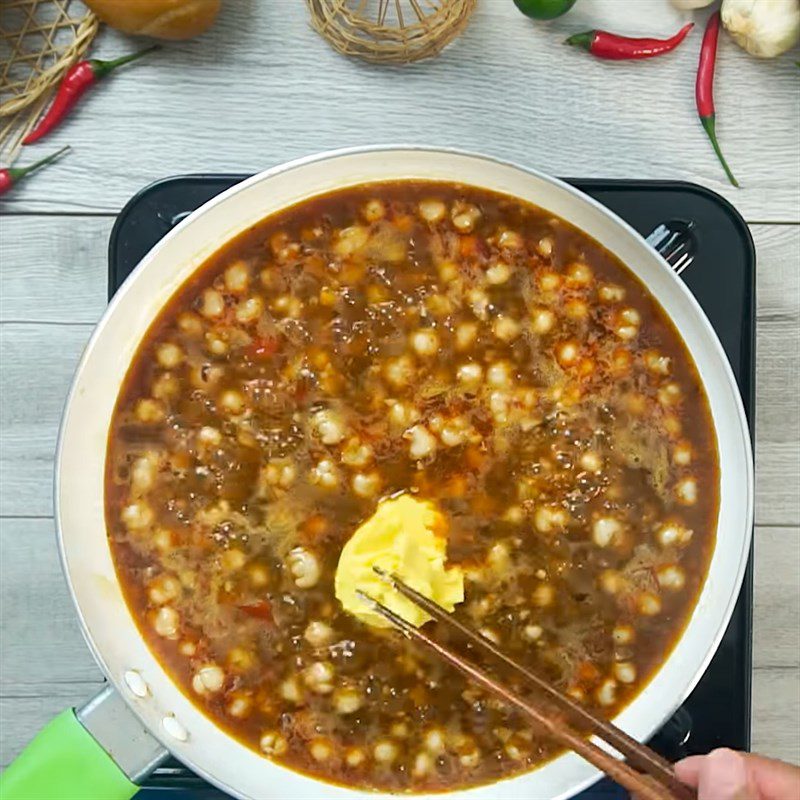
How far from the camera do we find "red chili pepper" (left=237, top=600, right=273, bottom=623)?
4.73ft

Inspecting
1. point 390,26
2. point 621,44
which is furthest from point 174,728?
point 621,44

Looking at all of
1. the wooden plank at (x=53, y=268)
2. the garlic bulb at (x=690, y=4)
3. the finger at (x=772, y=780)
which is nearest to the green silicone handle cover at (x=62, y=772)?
the wooden plank at (x=53, y=268)

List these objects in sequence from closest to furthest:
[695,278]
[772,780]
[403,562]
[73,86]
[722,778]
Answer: [722,778]
[772,780]
[403,562]
[695,278]
[73,86]

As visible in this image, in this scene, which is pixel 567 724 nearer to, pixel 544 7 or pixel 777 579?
pixel 777 579

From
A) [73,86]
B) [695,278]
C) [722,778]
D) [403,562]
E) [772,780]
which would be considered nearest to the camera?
[722,778]

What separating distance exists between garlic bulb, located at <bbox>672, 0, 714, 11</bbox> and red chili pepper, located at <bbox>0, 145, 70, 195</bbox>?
1.05 m

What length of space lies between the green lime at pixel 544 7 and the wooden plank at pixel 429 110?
2.6 inches

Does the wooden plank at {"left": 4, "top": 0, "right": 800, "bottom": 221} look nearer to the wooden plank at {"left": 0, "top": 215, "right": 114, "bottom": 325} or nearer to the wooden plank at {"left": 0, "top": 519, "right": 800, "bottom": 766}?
the wooden plank at {"left": 0, "top": 215, "right": 114, "bottom": 325}

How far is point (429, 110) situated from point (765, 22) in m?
0.56

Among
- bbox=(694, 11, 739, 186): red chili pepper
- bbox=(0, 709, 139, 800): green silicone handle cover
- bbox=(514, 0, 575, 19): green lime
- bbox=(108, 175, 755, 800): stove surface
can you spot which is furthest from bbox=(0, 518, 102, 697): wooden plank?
bbox=(694, 11, 739, 186): red chili pepper

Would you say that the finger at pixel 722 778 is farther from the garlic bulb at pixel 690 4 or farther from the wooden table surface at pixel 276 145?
the garlic bulb at pixel 690 4

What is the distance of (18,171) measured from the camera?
1.67 metres

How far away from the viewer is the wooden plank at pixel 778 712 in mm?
1723

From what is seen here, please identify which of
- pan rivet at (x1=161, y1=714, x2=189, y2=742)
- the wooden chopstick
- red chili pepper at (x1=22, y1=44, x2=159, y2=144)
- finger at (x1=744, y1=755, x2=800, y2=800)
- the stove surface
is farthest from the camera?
red chili pepper at (x1=22, y1=44, x2=159, y2=144)
